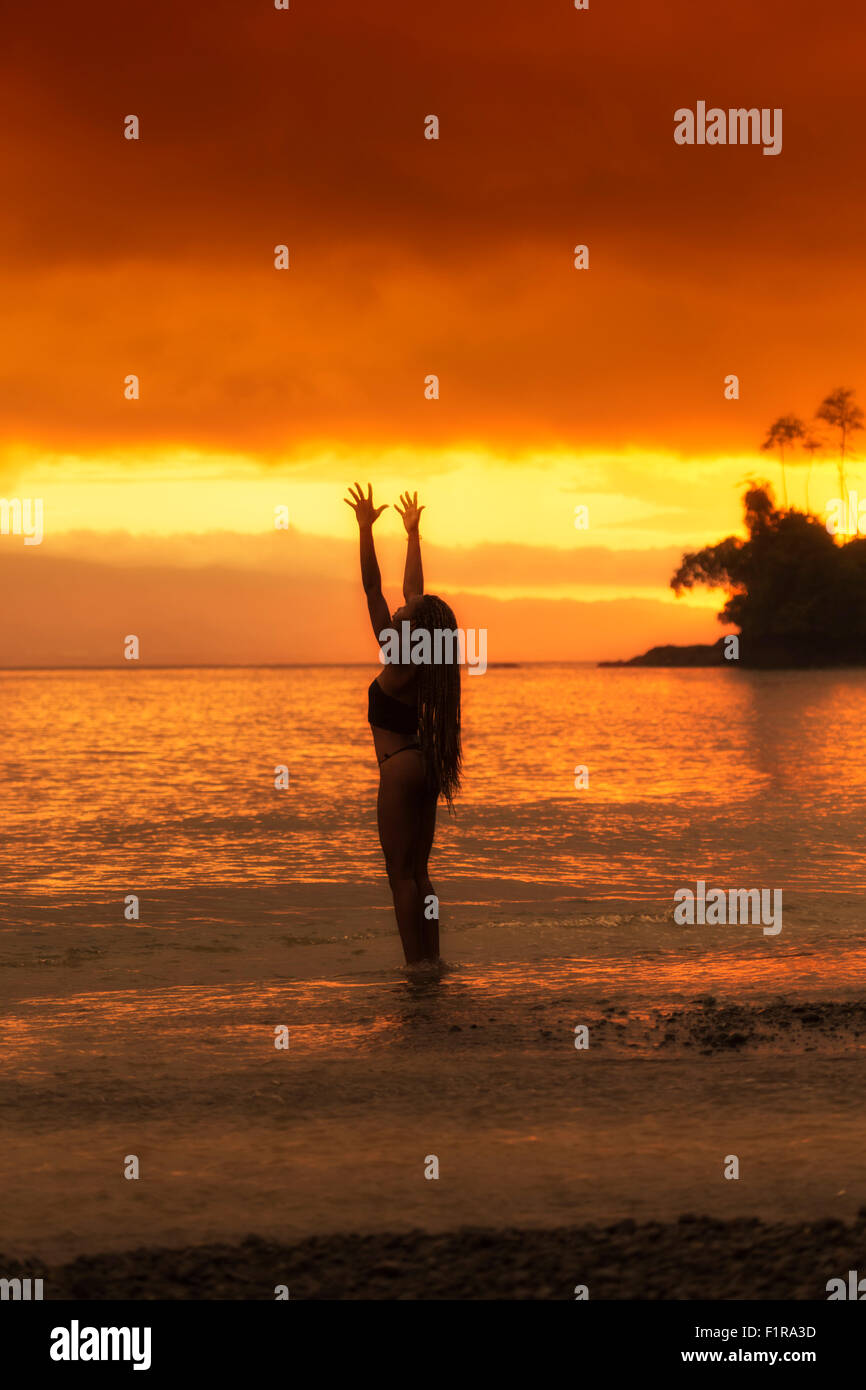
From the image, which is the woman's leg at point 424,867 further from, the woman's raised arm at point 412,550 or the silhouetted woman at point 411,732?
the woman's raised arm at point 412,550

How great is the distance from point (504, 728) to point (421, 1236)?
126ft

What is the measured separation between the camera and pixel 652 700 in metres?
68.1

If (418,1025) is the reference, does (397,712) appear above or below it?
above

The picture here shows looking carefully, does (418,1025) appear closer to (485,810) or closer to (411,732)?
(411,732)

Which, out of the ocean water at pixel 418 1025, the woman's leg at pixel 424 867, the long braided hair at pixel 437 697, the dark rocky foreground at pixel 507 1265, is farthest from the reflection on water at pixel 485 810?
the dark rocky foreground at pixel 507 1265

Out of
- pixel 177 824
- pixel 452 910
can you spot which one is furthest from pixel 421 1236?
pixel 177 824

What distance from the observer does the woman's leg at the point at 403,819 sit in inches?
280

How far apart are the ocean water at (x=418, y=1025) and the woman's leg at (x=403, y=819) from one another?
522 mm

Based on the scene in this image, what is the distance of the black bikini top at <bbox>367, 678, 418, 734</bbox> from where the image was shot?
7.10 metres

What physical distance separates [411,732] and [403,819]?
0.47 m

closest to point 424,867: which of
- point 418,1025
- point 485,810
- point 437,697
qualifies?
point 437,697

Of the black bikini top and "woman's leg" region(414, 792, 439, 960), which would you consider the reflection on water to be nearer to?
"woman's leg" region(414, 792, 439, 960)

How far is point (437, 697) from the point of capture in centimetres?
699

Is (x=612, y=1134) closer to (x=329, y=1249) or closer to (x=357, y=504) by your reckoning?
(x=329, y=1249)
